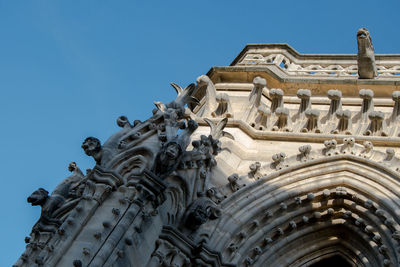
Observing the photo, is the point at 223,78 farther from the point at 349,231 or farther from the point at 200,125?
the point at 349,231

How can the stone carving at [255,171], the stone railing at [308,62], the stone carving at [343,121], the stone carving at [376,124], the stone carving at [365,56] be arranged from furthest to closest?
the stone railing at [308,62] < the stone carving at [365,56] < the stone carving at [343,121] < the stone carving at [376,124] < the stone carving at [255,171]

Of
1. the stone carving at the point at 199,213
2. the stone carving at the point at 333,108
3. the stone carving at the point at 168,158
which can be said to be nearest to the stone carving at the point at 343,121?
the stone carving at the point at 333,108

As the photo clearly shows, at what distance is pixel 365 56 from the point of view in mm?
14430

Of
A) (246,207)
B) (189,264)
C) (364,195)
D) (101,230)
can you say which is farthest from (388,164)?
(101,230)

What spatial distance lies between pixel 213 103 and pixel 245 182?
8.65 ft

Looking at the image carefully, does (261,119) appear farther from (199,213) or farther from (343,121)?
(199,213)

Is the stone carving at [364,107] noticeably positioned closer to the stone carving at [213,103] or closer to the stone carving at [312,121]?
the stone carving at [312,121]

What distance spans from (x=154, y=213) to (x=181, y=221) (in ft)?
2.73

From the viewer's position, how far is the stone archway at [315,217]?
34.6 ft

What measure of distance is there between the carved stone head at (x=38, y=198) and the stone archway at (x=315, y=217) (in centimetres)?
225

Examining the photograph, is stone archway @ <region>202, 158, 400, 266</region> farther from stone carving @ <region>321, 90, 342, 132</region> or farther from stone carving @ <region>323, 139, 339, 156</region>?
stone carving @ <region>321, 90, 342, 132</region>

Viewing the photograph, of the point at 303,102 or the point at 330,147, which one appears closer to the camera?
the point at 330,147

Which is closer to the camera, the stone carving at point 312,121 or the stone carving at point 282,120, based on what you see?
the stone carving at point 312,121

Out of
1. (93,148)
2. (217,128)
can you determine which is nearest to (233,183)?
(217,128)
